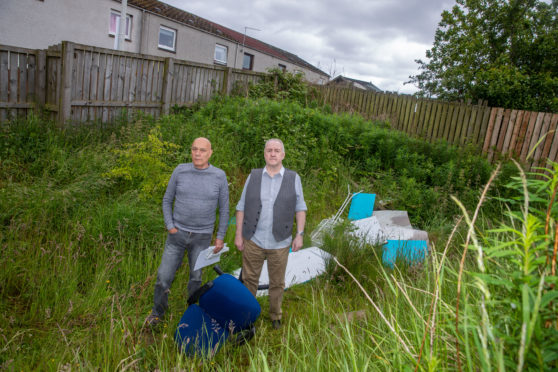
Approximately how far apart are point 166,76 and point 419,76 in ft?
54.7

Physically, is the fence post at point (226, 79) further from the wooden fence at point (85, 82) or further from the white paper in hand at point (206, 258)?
the white paper in hand at point (206, 258)

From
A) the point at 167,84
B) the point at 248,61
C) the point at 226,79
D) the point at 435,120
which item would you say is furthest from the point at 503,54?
the point at 248,61

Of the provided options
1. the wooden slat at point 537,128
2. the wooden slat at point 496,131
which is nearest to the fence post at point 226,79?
the wooden slat at point 496,131

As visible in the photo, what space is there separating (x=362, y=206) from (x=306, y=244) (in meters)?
1.55

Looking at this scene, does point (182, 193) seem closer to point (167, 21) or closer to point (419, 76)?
point (167, 21)

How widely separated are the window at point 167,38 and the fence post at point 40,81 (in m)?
13.3

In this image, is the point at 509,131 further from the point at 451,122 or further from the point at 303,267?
the point at 303,267

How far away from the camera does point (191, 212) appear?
384cm

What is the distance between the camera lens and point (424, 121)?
36.2 feet

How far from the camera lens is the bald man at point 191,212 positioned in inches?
151

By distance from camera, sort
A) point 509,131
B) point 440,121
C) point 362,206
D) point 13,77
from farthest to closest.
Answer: point 440,121 → point 509,131 → point 362,206 → point 13,77

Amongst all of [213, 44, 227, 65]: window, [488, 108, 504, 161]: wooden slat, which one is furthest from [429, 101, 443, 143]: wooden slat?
[213, 44, 227, 65]: window

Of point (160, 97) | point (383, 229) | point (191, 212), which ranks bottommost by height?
point (383, 229)

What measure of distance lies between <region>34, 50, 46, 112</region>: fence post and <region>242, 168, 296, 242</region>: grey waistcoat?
5272 mm
